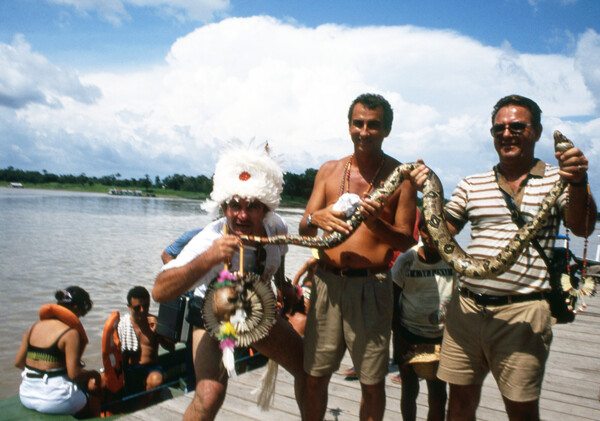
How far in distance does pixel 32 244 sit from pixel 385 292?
2491 centimetres

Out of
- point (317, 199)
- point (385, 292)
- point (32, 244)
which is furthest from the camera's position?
point (32, 244)

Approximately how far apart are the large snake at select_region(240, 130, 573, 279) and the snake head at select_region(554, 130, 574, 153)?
0.22 meters

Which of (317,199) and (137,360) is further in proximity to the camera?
(137,360)

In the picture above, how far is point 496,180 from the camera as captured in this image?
9.93ft

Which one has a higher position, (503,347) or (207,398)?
(503,347)

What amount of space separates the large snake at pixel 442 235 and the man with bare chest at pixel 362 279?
9 cm

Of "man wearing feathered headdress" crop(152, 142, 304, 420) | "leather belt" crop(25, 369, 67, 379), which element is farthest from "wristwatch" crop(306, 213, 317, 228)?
"leather belt" crop(25, 369, 67, 379)

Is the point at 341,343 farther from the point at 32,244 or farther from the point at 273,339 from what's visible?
the point at 32,244

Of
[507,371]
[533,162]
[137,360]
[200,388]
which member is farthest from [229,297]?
[137,360]

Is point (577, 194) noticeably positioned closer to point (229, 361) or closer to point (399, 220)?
point (399, 220)

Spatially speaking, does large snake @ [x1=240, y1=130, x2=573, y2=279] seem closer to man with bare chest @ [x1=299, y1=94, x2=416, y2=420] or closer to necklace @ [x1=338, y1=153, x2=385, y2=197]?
man with bare chest @ [x1=299, y1=94, x2=416, y2=420]

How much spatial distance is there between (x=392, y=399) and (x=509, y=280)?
2482mm

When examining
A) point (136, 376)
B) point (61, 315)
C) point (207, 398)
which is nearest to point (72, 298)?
point (61, 315)

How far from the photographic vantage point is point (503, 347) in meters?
2.80
